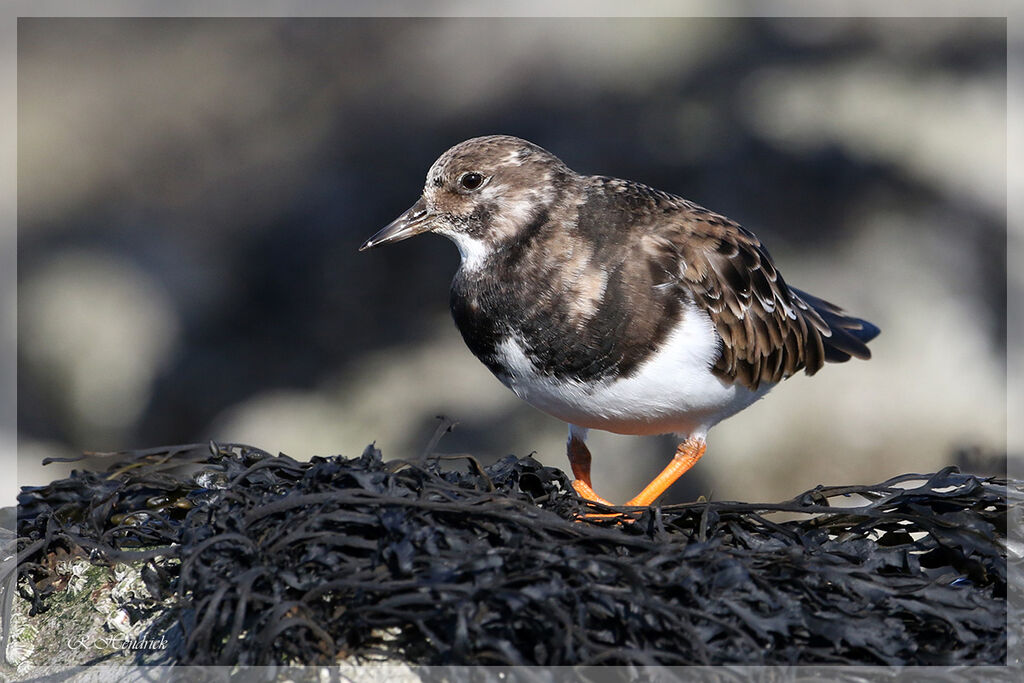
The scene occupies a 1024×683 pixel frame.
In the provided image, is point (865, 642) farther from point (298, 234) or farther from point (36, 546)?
point (298, 234)

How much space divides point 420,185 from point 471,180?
1.71 metres

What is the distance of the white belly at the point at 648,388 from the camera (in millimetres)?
Result: 2773

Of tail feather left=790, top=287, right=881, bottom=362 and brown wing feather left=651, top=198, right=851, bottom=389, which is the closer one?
brown wing feather left=651, top=198, right=851, bottom=389

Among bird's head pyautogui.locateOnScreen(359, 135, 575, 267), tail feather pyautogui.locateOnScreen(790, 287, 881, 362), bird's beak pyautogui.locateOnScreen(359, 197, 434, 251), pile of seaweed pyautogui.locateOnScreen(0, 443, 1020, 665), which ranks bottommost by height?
pile of seaweed pyautogui.locateOnScreen(0, 443, 1020, 665)

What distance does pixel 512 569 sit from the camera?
1.92 metres

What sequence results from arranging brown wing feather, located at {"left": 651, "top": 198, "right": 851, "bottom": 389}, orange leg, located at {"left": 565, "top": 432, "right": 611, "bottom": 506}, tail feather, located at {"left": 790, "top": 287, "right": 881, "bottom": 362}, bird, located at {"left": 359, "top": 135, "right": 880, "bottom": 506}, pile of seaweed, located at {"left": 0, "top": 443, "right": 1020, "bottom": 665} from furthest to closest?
1. tail feather, located at {"left": 790, "top": 287, "right": 881, "bottom": 362}
2. orange leg, located at {"left": 565, "top": 432, "right": 611, "bottom": 506}
3. brown wing feather, located at {"left": 651, "top": 198, "right": 851, "bottom": 389}
4. bird, located at {"left": 359, "top": 135, "right": 880, "bottom": 506}
5. pile of seaweed, located at {"left": 0, "top": 443, "right": 1020, "bottom": 665}

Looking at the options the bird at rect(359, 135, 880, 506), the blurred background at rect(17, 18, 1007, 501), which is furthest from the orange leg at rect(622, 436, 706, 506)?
the blurred background at rect(17, 18, 1007, 501)

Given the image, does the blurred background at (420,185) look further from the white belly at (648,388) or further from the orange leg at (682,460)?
the white belly at (648,388)

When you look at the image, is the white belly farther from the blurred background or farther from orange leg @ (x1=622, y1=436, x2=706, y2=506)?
the blurred background

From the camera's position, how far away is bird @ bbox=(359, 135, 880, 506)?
2.74 meters


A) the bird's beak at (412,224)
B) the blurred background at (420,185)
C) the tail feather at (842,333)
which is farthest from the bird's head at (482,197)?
the blurred background at (420,185)

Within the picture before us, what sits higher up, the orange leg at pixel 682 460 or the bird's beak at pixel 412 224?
the bird's beak at pixel 412 224

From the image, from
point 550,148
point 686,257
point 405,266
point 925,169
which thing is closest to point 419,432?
point 405,266

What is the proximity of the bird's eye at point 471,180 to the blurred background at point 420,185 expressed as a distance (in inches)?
67.4
